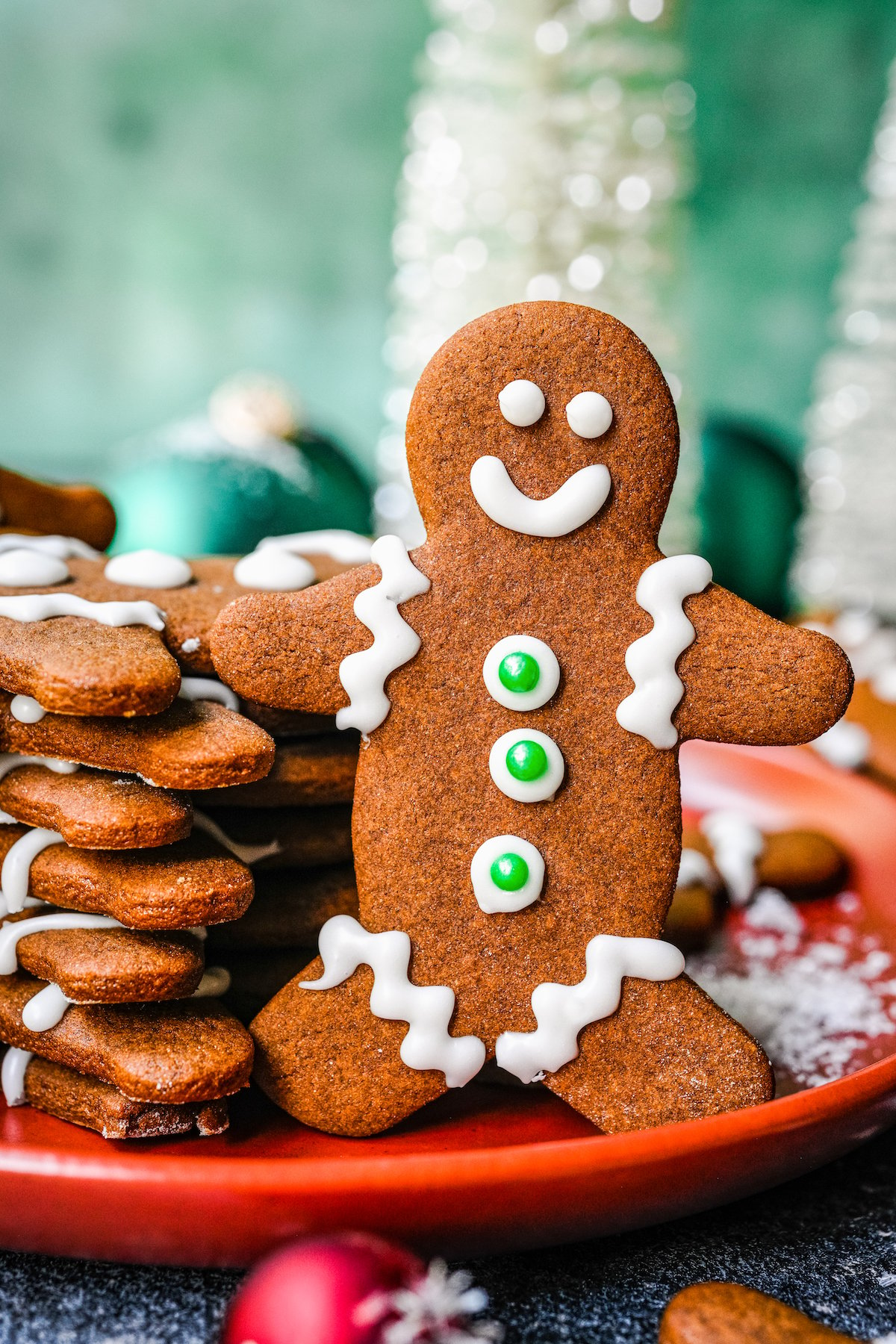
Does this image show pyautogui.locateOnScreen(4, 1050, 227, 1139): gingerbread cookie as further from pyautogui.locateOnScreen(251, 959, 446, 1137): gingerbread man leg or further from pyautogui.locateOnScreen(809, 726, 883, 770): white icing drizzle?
pyautogui.locateOnScreen(809, 726, 883, 770): white icing drizzle

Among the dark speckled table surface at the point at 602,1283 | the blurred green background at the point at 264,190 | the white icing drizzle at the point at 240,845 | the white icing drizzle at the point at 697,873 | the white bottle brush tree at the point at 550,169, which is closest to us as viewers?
the dark speckled table surface at the point at 602,1283

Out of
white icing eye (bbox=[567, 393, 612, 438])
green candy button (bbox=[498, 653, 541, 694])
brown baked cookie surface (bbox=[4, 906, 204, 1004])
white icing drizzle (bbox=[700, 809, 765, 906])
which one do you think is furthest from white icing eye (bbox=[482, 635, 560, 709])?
white icing drizzle (bbox=[700, 809, 765, 906])

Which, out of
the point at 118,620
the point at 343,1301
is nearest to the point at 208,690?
the point at 118,620

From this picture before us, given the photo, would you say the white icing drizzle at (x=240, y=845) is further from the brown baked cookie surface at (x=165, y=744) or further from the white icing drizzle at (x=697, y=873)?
the white icing drizzle at (x=697, y=873)

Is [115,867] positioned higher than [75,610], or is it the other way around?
[75,610]

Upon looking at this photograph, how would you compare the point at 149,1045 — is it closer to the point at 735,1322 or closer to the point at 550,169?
the point at 735,1322

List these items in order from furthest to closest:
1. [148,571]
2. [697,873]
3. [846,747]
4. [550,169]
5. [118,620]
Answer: [550,169] < [846,747] < [697,873] < [148,571] < [118,620]

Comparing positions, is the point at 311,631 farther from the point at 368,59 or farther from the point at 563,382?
the point at 368,59

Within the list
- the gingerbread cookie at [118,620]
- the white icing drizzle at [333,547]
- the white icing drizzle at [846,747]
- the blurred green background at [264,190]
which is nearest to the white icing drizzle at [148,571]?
the gingerbread cookie at [118,620]
